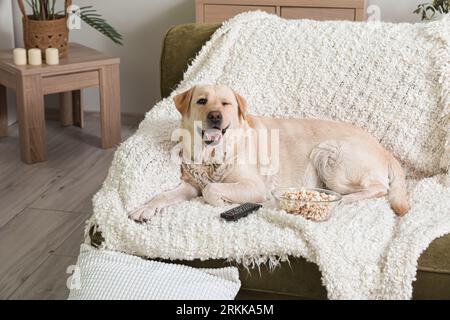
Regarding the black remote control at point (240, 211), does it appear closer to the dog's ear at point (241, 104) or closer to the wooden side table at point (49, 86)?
the dog's ear at point (241, 104)

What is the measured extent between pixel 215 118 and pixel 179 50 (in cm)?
70

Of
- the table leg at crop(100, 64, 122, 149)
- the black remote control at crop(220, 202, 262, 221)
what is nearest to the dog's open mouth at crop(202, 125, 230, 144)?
the black remote control at crop(220, 202, 262, 221)

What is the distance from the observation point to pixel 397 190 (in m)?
2.23

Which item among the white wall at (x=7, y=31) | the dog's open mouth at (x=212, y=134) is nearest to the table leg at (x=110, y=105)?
the white wall at (x=7, y=31)

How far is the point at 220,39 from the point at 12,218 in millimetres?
1235

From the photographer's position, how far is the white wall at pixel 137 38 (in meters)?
4.36

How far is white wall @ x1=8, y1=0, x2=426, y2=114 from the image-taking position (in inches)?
171

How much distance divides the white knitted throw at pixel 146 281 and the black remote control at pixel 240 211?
0.17 m

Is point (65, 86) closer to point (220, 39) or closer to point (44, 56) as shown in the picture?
point (44, 56)

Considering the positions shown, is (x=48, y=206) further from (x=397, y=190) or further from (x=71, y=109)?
(x=397, y=190)

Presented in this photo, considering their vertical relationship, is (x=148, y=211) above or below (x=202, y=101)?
below

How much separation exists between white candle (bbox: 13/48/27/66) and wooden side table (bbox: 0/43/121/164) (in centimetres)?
4

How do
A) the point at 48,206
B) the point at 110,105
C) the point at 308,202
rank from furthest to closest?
the point at 110,105, the point at 48,206, the point at 308,202

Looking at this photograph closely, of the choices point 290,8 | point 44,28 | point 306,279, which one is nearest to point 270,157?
point 306,279
